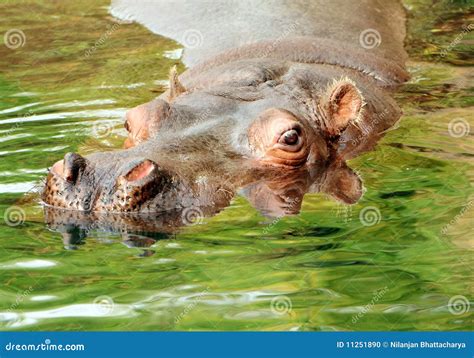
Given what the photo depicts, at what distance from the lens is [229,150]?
636 cm

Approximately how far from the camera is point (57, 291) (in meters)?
4.88

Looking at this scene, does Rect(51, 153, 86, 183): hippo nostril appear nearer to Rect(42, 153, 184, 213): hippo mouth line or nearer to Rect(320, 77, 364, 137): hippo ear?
Rect(42, 153, 184, 213): hippo mouth line

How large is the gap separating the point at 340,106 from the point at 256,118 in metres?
0.82

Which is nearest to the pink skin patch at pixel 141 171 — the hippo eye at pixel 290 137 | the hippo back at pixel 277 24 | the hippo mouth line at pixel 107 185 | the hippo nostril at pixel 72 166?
the hippo mouth line at pixel 107 185

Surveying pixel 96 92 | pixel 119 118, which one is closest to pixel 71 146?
pixel 119 118

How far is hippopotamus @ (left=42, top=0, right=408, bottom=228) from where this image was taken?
561 cm

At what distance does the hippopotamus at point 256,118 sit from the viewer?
561cm

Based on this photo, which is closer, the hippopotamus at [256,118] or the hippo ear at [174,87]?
the hippopotamus at [256,118]

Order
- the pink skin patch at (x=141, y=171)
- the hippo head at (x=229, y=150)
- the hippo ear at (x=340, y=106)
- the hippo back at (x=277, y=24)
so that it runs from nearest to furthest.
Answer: the pink skin patch at (x=141, y=171)
the hippo head at (x=229, y=150)
the hippo ear at (x=340, y=106)
the hippo back at (x=277, y=24)

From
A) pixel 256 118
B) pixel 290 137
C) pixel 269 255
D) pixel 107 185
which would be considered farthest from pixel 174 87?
pixel 269 255

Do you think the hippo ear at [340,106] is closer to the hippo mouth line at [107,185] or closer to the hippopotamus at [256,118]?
the hippopotamus at [256,118]

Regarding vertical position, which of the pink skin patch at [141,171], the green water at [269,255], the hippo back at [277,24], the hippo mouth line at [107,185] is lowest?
the green water at [269,255]

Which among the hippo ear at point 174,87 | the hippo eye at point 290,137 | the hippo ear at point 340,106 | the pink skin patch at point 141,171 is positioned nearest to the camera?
the pink skin patch at point 141,171

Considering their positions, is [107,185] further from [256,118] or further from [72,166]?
[256,118]
